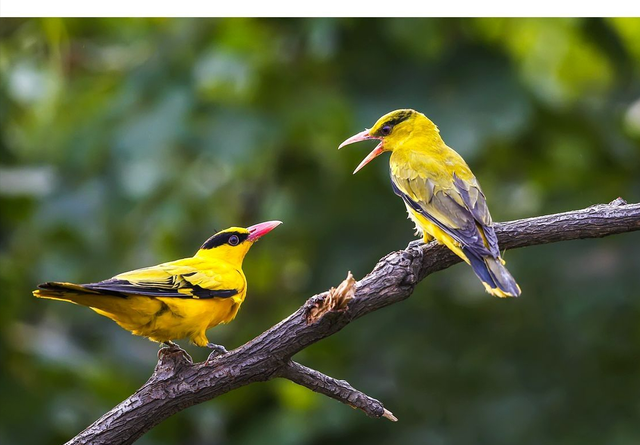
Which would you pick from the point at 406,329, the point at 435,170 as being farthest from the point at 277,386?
the point at 435,170

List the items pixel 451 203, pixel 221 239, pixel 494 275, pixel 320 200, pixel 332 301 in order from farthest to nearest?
pixel 320 200, pixel 451 203, pixel 221 239, pixel 494 275, pixel 332 301

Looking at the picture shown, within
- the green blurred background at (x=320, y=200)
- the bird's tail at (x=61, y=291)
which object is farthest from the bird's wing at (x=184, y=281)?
the green blurred background at (x=320, y=200)

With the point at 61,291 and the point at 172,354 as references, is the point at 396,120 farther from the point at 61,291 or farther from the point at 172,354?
the point at 61,291

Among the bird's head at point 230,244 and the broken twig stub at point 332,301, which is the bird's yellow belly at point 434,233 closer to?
the broken twig stub at point 332,301

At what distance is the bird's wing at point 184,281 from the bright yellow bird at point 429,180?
0.53m

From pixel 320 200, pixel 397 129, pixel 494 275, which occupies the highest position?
pixel 320 200

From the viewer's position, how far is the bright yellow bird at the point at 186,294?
8.33ft

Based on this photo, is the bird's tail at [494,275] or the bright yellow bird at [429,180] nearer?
the bird's tail at [494,275]

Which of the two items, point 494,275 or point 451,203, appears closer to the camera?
point 494,275

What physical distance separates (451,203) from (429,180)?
0.13 metres

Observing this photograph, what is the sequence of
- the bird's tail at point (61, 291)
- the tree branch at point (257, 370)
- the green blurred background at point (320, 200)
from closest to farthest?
the bird's tail at point (61, 291), the tree branch at point (257, 370), the green blurred background at point (320, 200)

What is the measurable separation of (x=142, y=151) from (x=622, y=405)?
2.92 meters

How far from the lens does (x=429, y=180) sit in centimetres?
297

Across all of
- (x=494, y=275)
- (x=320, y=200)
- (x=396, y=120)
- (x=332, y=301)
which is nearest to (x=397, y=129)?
(x=396, y=120)
